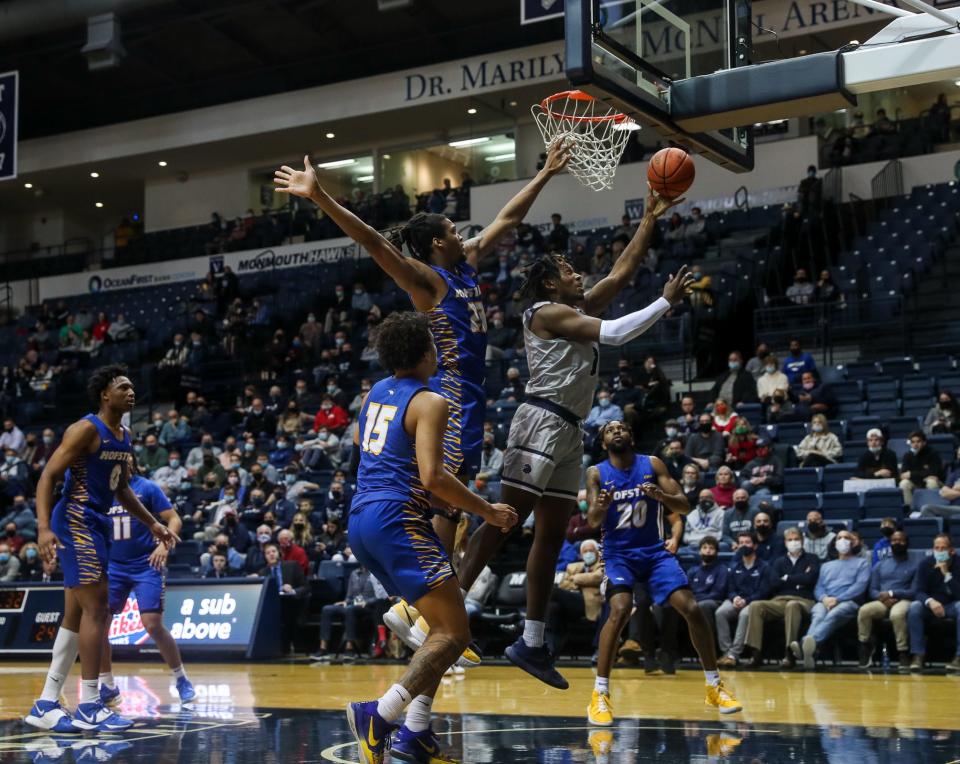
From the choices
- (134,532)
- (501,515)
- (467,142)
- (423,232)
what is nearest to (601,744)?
(501,515)

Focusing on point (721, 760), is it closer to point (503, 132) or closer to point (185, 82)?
point (503, 132)

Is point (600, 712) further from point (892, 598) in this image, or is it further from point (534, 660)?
point (892, 598)

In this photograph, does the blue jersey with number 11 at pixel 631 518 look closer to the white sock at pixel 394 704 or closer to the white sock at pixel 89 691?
the white sock at pixel 89 691

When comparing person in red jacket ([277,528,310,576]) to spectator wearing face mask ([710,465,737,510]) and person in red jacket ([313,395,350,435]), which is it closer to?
person in red jacket ([313,395,350,435])

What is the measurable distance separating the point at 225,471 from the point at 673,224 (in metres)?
9.10

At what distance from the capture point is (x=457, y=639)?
5383 millimetres

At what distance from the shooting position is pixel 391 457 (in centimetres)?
549

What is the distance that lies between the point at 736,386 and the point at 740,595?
4729 millimetres

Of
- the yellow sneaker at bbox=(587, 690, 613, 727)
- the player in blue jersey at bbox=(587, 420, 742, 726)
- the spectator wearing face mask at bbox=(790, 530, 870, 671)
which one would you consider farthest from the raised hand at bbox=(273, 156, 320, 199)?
the spectator wearing face mask at bbox=(790, 530, 870, 671)

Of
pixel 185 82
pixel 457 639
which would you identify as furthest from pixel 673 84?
pixel 185 82

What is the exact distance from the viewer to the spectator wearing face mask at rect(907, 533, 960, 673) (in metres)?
11.9

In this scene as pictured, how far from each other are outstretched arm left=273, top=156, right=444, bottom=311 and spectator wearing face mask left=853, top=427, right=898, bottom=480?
361 inches

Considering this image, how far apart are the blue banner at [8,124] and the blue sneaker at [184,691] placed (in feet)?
41.4

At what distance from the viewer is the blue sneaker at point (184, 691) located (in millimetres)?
9828
